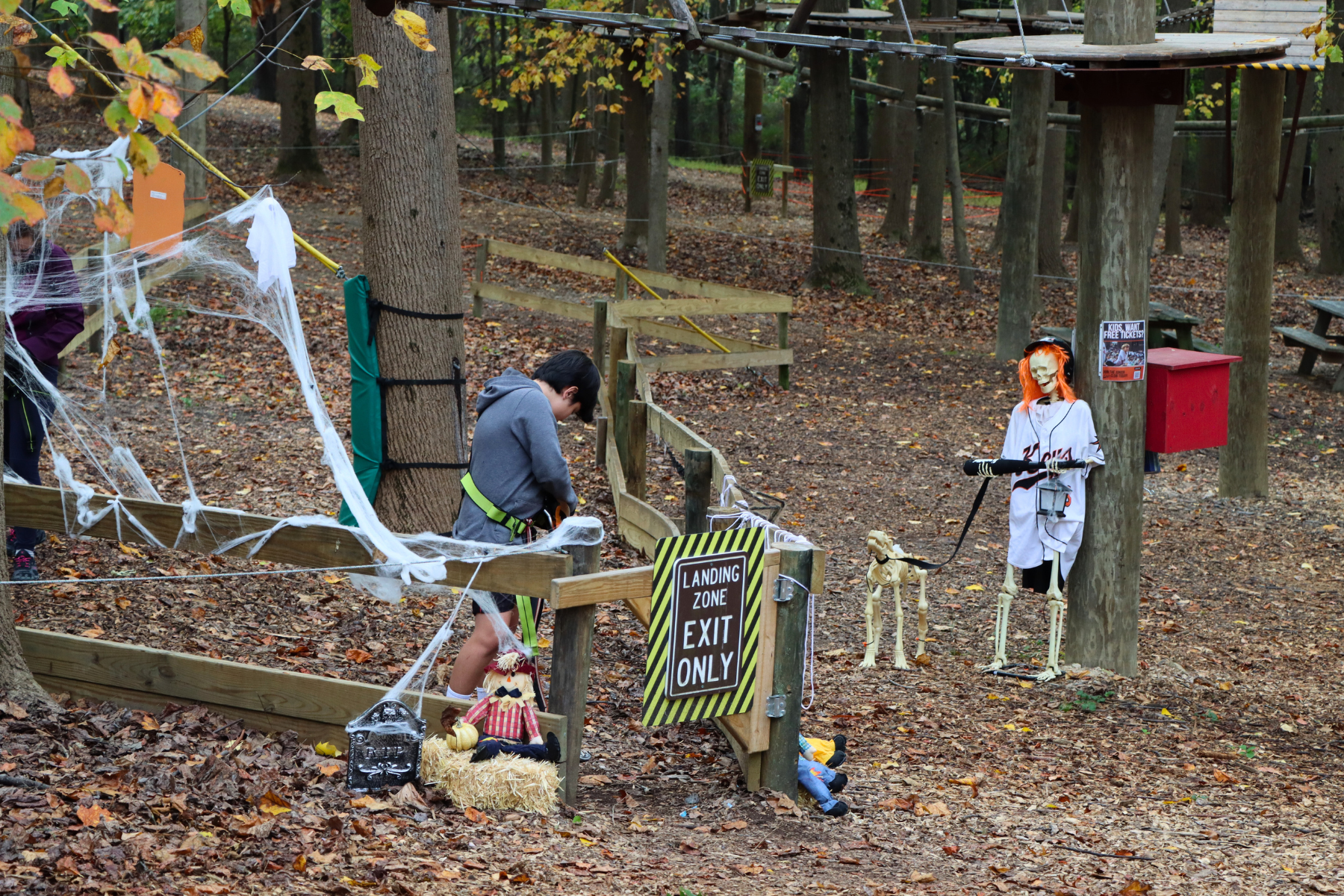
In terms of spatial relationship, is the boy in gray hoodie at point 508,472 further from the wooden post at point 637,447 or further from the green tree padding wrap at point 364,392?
the wooden post at point 637,447

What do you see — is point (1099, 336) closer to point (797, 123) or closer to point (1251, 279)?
point (1251, 279)

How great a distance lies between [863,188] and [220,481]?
3404 cm

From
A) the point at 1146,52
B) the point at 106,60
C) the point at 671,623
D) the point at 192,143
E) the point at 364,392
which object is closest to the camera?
the point at 671,623

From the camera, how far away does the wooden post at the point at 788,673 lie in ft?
17.5

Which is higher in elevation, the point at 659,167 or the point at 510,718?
the point at 659,167

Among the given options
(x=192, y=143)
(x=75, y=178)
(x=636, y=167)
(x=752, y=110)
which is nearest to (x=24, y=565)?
(x=75, y=178)

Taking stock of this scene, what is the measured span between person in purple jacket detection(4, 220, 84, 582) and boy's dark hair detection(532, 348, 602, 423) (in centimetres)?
298

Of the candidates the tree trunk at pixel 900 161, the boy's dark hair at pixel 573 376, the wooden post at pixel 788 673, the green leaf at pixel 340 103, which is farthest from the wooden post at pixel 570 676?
the tree trunk at pixel 900 161

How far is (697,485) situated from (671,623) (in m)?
2.26

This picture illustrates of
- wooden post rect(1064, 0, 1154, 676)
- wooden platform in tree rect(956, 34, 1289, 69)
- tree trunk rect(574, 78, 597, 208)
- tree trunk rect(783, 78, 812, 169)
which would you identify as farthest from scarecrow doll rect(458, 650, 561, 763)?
tree trunk rect(783, 78, 812, 169)

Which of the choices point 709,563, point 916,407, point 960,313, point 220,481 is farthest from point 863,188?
point 709,563

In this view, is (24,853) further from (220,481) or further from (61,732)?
(220,481)

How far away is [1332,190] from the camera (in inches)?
970

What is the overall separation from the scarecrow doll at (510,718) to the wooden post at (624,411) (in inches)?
186
